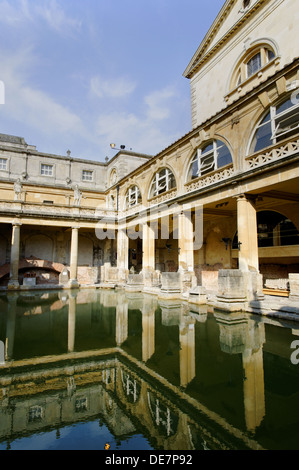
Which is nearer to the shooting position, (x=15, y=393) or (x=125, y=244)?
(x=15, y=393)

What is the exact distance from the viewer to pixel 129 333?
254 inches

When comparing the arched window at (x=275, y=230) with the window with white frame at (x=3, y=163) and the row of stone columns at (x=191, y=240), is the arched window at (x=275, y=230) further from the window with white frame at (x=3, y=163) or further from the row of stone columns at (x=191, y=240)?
the window with white frame at (x=3, y=163)

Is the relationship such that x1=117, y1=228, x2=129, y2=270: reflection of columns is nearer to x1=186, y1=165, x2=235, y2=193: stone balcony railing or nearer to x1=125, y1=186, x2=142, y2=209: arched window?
x1=125, y1=186, x2=142, y2=209: arched window

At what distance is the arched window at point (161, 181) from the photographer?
55.3ft

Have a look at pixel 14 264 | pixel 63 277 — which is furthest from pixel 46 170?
pixel 14 264

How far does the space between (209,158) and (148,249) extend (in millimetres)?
7119

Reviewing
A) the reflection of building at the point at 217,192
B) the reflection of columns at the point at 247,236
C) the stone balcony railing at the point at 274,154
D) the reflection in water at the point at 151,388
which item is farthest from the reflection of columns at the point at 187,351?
the stone balcony railing at the point at 274,154

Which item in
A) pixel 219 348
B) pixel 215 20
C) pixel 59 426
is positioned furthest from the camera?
pixel 215 20

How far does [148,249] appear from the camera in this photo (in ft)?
59.4

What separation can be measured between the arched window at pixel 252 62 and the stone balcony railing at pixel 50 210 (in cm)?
1304

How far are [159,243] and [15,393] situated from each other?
22.2m

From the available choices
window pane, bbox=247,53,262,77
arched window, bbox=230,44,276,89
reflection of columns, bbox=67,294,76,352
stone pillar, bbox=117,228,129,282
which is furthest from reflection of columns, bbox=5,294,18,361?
window pane, bbox=247,53,262,77
